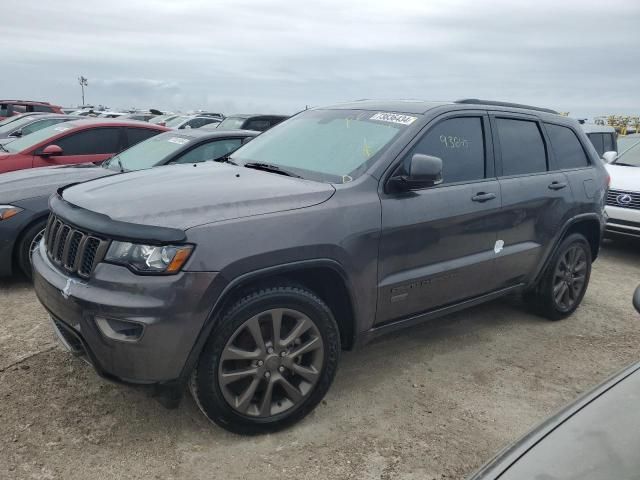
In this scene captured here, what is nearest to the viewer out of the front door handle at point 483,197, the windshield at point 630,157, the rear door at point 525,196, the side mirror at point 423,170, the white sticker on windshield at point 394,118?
the side mirror at point 423,170

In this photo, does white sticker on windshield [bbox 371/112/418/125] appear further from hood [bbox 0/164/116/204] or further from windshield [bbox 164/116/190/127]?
windshield [bbox 164/116/190/127]

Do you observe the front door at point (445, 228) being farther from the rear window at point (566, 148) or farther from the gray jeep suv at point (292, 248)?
the rear window at point (566, 148)

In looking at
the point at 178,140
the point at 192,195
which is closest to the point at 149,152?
the point at 178,140

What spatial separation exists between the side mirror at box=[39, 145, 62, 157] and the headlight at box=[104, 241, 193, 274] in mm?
4583

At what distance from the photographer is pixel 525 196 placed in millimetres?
4008

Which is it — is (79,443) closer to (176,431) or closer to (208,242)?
(176,431)

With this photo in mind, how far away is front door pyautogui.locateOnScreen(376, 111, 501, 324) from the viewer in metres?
3.19

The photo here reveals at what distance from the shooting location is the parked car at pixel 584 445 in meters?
1.51

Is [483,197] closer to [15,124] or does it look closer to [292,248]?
[292,248]

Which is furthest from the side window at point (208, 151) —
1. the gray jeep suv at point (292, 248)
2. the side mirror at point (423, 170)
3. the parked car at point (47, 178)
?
the side mirror at point (423, 170)

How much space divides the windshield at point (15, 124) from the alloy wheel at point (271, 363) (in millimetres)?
10657

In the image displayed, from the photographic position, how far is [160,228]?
2.47 metres

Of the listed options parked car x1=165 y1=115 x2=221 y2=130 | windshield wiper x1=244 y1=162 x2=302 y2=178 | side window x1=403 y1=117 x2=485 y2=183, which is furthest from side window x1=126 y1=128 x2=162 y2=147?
parked car x1=165 y1=115 x2=221 y2=130

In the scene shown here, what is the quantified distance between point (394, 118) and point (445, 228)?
0.77 meters
